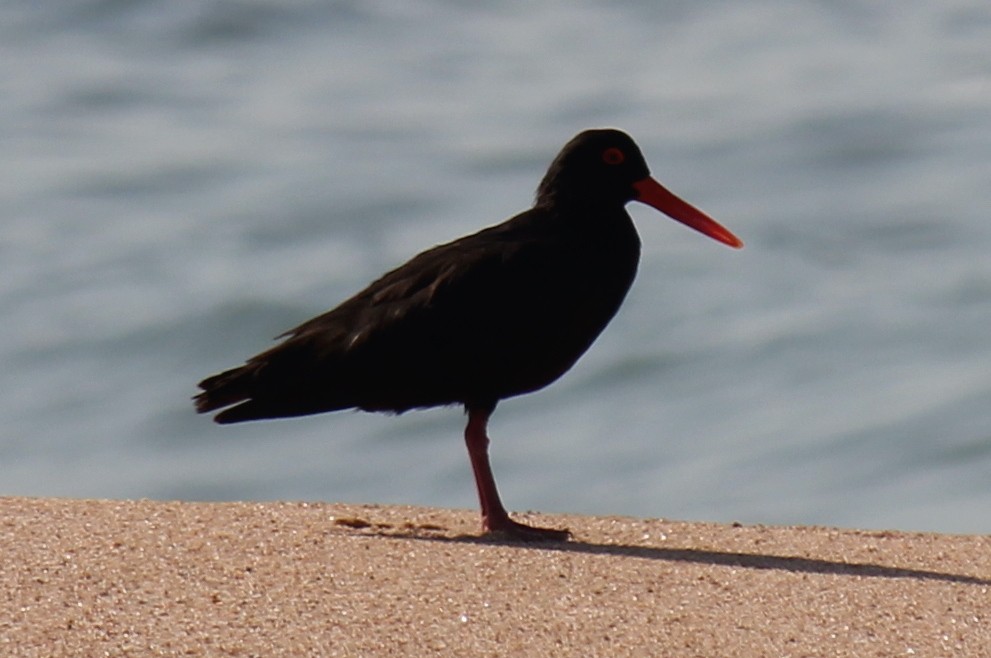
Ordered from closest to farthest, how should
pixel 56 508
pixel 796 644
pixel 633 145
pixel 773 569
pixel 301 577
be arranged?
1. pixel 796 644
2. pixel 301 577
3. pixel 773 569
4. pixel 56 508
5. pixel 633 145

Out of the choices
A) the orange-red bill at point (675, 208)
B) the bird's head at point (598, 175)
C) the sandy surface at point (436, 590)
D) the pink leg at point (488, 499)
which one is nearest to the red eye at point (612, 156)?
the bird's head at point (598, 175)

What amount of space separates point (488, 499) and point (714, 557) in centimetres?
87

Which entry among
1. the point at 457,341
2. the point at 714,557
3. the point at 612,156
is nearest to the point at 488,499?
the point at 457,341

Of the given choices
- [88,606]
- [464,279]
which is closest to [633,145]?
[464,279]

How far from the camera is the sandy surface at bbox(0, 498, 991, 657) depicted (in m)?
5.11

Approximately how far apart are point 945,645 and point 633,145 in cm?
272

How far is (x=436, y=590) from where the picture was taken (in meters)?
5.57

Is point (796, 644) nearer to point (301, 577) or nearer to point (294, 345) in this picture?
point (301, 577)

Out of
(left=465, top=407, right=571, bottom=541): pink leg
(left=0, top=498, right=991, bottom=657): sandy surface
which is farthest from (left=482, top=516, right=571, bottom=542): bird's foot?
(left=0, top=498, right=991, bottom=657): sandy surface

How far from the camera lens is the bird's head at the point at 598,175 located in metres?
7.25

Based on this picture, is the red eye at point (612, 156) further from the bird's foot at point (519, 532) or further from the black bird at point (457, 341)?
the bird's foot at point (519, 532)

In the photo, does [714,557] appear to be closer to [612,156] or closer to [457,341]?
[457,341]

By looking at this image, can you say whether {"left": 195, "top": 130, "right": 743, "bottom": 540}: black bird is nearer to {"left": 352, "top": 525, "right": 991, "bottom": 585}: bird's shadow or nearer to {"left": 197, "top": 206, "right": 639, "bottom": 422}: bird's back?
{"left": 197, "top": 206, "right": 639, "bottom": 422}: bird's back

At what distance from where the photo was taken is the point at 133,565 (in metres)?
5.70
